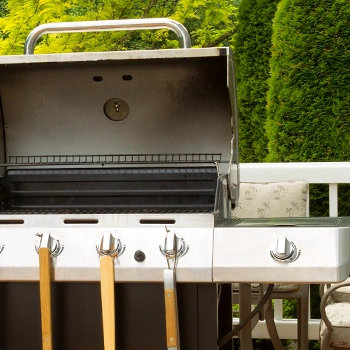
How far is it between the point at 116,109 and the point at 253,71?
493 cm

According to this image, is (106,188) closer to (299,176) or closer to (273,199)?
(273,199)

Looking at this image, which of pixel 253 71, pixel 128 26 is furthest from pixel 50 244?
pixel 253 71

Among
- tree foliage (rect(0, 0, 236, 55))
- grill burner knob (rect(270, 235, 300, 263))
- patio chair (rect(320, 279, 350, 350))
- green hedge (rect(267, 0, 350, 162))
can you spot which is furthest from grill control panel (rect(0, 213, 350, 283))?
tree foliage (rect(0, 0, 236, 55))

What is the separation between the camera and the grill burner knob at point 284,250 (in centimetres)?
158

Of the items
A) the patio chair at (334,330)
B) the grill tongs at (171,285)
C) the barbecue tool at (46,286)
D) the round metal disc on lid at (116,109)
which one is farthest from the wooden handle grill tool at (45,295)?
the patio chair at (334,330)

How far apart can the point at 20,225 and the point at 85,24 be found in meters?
0.67

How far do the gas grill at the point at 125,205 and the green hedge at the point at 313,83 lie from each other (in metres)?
2.57

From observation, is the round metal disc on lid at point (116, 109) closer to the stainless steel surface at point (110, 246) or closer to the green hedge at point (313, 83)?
the stainless steel surface at point (110, 246)

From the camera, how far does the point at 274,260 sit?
160cm

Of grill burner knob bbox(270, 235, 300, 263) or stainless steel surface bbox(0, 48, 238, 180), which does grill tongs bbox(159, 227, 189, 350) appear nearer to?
grill burner knob bbox(270, 235, 300, 263)

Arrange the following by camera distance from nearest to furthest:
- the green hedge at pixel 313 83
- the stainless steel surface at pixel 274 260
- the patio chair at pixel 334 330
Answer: the stainless steel surface at pixel 274 260
the patio chair at pixel 334 330
the green hedge at pixel 313 83

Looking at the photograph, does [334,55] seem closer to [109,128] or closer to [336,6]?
[336,6]

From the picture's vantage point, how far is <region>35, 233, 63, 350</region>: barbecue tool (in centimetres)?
164

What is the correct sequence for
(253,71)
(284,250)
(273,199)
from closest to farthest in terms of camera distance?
(284,250), (273,199), (253,71)
